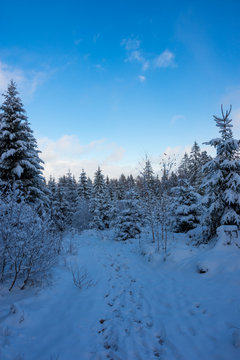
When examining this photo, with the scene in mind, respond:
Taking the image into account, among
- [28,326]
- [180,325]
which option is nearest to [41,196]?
[28,326]

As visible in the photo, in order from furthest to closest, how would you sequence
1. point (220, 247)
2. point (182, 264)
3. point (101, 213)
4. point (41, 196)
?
point (101, 213)
point (41, 196)
point (182, 264)
point (220, 247)

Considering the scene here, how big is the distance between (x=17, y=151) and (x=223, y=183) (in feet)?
41.4

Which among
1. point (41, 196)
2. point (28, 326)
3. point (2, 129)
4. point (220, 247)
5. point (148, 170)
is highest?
point (2, 129)

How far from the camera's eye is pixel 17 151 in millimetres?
10852

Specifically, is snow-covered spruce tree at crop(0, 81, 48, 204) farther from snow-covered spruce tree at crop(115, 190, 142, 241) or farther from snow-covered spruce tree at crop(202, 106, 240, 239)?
snow-covered spruce tree at crop(202, 106, 240, 239)

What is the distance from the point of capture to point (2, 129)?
36.6ft

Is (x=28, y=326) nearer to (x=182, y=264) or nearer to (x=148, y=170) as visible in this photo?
(x=182, y=264)

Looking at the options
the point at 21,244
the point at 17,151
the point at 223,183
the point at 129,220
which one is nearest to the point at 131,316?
the point at 21,244

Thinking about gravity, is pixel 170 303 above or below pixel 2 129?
below

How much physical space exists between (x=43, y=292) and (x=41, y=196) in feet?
27.2

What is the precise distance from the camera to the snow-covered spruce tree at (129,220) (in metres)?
14.2

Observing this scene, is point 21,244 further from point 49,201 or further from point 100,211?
point 100,211

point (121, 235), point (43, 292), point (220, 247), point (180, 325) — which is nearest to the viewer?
point (180, 325)

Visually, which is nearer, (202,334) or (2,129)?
(202,334)
